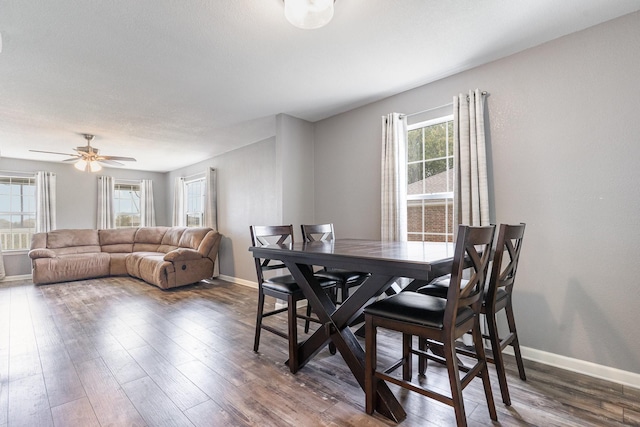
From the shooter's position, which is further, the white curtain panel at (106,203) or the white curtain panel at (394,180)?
the white curtain panel at (106,203)

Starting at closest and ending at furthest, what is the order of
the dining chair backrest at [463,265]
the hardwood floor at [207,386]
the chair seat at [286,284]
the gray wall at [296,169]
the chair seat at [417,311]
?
the dining chair backrest at [463,265], the chair seat at [417,311], the hardwood floor at [207,386], the chair seat at [286,284], the gray wall at [296,169]

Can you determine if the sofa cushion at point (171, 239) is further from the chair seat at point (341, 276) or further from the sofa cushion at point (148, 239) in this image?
the chair seat at point (341, 276)

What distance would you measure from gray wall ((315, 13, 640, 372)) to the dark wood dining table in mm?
949

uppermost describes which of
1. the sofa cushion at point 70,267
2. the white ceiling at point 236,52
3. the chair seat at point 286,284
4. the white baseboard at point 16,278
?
the white ceiling at point 236,52

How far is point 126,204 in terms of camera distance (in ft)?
25.0

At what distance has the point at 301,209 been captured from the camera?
13.4 ft

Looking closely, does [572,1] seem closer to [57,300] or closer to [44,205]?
[57,300]

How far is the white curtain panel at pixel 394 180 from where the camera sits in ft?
10.4

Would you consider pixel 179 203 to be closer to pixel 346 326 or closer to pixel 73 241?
pixel 73 241

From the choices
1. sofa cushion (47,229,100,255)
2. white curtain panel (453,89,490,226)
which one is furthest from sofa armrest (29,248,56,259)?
white curtain panel (453,89,490,226)

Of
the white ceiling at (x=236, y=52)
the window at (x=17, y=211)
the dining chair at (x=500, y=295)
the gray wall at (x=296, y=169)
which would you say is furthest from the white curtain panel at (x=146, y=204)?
the dining chair at (x=500, y=295)

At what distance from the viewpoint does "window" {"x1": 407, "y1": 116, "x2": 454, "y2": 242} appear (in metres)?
3.02

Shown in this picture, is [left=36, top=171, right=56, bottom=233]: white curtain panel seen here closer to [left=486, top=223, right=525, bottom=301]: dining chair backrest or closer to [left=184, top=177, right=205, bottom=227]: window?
[left=184, top=177, right=205, bottom=227]: window

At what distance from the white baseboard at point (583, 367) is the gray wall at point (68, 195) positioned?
8.11 meters
